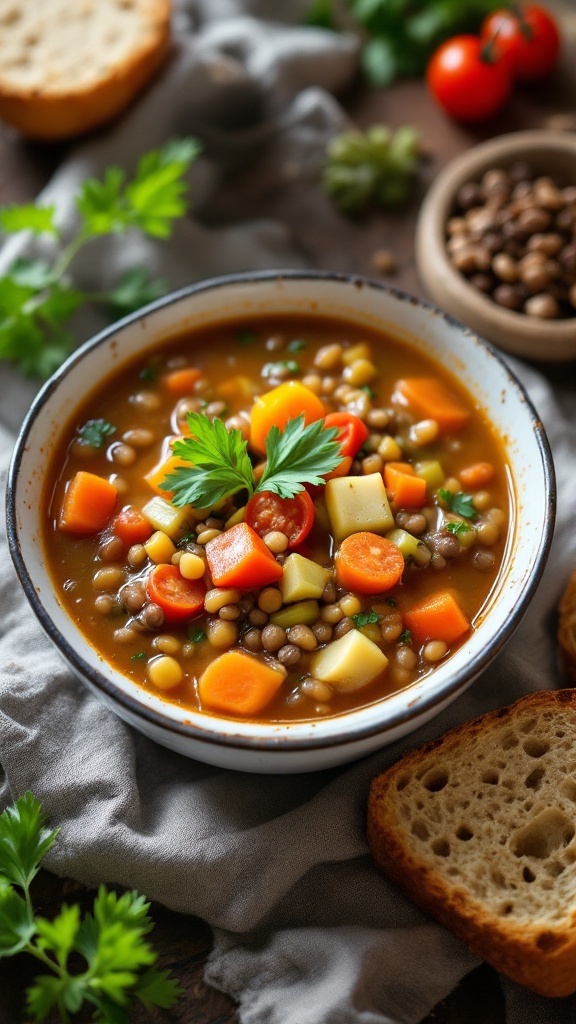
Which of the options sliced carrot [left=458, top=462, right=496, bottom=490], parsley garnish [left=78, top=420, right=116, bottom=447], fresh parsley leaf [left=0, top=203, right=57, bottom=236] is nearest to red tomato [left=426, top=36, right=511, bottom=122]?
fresh parsley leaf [left=0, top=203, right=57, bottom=236]

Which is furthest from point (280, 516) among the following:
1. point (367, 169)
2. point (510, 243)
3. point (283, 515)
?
point (367, 169)

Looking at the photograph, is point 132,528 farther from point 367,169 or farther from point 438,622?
point 367,169

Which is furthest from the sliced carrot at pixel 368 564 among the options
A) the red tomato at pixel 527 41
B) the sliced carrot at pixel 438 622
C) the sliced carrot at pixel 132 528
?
the red tomato at pixel 527 41

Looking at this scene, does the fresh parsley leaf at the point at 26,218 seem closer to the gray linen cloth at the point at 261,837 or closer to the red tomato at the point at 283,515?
the gray linen cloth at the point at 261,837

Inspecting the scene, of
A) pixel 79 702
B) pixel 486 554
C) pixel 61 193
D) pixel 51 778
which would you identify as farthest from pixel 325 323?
pixel 51 778

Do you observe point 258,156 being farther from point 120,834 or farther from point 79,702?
point 120,834

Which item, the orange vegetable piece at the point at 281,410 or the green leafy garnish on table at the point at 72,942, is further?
the orange vegetable piece at the point at 281,410

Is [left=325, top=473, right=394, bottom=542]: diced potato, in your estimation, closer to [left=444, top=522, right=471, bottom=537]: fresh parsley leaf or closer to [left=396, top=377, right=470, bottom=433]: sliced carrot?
[left=444, top=522, right=471, bottom=537]: fresh parsley leaf
